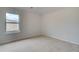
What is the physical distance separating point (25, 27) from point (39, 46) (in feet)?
2.67

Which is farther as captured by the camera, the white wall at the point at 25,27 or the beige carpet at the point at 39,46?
the white wall at the point at 25,27

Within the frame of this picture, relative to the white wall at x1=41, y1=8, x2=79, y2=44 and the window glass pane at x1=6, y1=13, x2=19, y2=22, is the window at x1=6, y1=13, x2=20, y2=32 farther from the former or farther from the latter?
the white wall at x1=41, y1=8, x2=79, y2=44

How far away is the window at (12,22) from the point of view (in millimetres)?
2314

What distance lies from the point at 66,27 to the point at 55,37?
2.01 feet

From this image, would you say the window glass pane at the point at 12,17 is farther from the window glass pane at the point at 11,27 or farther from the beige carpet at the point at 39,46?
the beige carpet at the point at 39,46

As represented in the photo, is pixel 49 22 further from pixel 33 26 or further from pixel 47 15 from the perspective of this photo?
pixel 33 26

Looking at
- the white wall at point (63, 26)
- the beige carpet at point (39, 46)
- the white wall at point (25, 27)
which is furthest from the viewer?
the white wall at point (63, 26)

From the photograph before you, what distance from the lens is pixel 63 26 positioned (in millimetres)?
3229

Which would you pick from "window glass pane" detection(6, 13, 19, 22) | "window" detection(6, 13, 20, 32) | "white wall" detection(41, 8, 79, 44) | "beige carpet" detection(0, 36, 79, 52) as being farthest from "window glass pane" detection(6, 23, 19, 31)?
"white wall" detection(41, 8, 79, 44)

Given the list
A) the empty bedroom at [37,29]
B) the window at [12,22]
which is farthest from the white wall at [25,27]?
the window at [12,22]

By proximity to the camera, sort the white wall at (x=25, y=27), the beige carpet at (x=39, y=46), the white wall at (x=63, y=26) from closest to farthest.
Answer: the beige carpet at (x=39, y=46) < the white wall at (x=25, y=27) < the white wall at (x=63, y=26)

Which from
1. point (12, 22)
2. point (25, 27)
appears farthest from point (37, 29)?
point (12, 22)

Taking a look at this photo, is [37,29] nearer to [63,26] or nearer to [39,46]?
[39,46]

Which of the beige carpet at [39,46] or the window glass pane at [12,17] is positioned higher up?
the window glass pane at [12,17]
